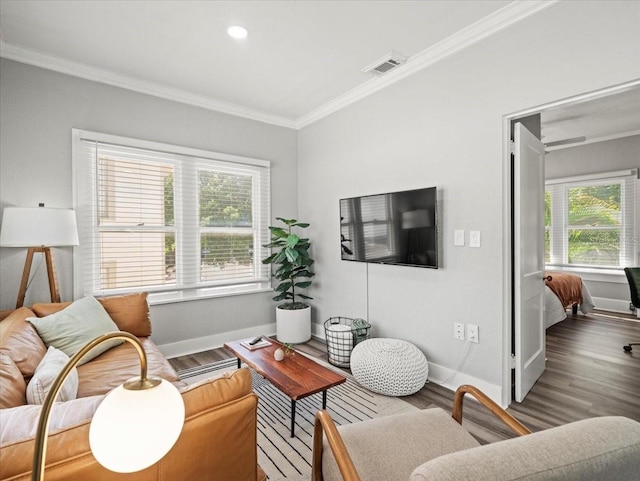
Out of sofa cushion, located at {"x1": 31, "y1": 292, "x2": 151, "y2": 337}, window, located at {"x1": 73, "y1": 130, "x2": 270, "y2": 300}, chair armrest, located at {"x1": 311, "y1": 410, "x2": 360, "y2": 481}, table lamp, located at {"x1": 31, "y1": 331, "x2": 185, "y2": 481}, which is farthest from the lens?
window, located at {"x1": 73, "y1": 130, "x2": 270, "y2": 300}

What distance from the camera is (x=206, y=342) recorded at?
368 centimetres

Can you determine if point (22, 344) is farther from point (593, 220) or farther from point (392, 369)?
point (593, 220)

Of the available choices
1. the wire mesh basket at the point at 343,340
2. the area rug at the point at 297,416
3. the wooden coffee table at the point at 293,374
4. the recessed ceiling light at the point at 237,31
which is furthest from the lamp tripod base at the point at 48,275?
the wire mesh basket at the point at 343,340

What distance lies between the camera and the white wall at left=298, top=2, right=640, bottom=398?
2025 millimetres

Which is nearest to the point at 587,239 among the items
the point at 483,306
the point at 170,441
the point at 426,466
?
the point at 483,306

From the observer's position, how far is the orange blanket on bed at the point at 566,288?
4531 millimetres

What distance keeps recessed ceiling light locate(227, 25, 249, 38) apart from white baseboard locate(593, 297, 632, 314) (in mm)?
6315

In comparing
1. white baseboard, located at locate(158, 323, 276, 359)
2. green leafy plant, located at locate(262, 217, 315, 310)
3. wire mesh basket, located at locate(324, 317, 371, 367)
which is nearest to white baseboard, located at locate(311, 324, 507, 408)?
wire mesh basket, located at locate(324, 317, 371, 367)

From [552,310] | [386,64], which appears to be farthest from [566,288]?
[386,64]

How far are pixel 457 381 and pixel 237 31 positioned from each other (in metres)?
3.20

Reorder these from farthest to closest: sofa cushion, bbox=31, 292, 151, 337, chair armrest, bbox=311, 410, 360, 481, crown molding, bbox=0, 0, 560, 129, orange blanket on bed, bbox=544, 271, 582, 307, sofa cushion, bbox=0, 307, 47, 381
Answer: orange blanket on bed, bbox=544, 271, 582, 307 < sofa cushion, bbox=31, 292, 151, 337 < crown molding, bbox=0, 0, 560, 129 < sofa cushion, bbox=0, 307, 47, 381 < chair armrest, bbox=311, 410, 360, 481

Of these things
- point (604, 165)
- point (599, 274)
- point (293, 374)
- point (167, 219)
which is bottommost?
point (293, 374)

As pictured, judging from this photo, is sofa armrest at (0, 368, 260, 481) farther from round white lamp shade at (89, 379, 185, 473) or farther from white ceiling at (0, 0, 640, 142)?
white ceiling at (0, 0, 640, 142)

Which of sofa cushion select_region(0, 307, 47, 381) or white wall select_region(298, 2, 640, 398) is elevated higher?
white wall select_region(298, 2, 640, 398)
